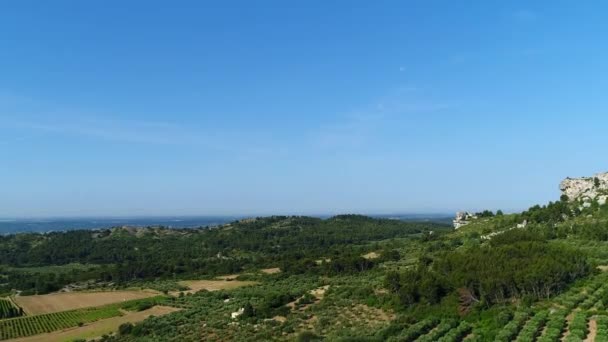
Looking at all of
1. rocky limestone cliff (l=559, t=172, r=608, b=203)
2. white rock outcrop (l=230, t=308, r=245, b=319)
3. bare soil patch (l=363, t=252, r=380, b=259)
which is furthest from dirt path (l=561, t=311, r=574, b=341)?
bare soil patch (l=363, t=252, r=380, b=259)

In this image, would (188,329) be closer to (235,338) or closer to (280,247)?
(235,338)

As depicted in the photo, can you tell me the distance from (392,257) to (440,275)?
45.9m

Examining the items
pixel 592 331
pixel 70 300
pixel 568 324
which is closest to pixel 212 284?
pixel 70 300

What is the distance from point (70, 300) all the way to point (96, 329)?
39.6 m

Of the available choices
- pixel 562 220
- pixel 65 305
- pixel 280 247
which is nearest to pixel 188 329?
pixel 65 305

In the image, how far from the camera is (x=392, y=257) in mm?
101188

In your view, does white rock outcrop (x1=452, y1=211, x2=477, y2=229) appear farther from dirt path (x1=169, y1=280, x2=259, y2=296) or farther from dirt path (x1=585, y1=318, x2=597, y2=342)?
dirt path (x1=585, y1=318, x2=597, y2=342)

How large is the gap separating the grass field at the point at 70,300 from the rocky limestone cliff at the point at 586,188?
3741 inches

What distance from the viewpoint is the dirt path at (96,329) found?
65750 mm

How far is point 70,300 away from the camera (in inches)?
4082

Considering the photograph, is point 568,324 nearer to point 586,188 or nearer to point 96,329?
point 96,329

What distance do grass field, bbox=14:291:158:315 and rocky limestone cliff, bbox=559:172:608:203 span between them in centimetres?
9502

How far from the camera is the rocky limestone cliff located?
9782cm

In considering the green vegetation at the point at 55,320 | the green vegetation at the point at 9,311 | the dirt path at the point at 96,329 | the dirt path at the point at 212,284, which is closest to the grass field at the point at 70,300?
the green vegetation at the point at 9,311
